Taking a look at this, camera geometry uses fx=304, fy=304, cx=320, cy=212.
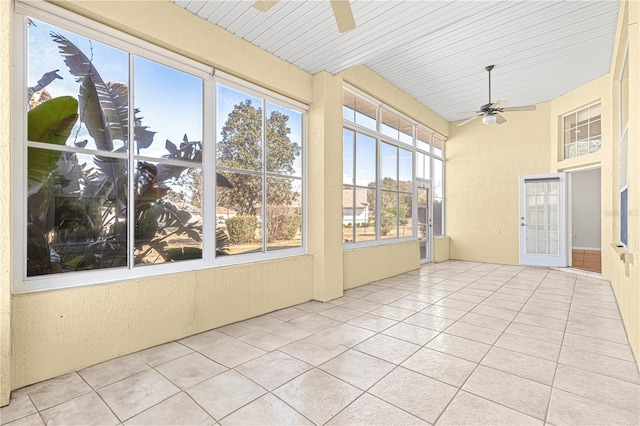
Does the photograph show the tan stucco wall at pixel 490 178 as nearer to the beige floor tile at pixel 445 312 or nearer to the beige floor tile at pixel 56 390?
the beige floor tile at pixel 445 312

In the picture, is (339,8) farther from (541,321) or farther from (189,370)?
(541,321)

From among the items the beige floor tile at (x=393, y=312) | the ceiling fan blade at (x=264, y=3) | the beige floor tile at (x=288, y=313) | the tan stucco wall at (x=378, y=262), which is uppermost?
the ceiling fan blade at (x=264, y=3)

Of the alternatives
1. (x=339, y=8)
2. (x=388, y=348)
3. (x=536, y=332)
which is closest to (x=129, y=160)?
(x=339, y=8)

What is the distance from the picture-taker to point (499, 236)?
25.4 ft

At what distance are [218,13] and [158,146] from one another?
5.00ft

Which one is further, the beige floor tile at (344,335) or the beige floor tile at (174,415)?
the beige floor tile at (344,335)

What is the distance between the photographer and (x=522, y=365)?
2.56 metres

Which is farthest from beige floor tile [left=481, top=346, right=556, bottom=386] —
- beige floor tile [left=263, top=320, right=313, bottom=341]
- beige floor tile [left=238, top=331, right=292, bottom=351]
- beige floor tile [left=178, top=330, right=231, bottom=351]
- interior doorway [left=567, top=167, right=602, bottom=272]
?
interior doorway [left=567, top=167, right=602, bottom=272]

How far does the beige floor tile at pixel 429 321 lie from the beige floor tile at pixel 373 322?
0.24m

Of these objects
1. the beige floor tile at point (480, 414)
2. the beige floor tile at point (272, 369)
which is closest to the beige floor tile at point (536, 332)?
the beige floor tile at point (480, 414)

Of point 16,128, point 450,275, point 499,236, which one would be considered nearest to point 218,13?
point 16,128

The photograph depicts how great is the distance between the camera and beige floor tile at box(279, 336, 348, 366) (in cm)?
266

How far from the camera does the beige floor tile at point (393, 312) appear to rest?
3.78 meters

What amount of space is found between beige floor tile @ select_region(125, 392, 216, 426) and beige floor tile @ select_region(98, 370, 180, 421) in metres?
0.06
